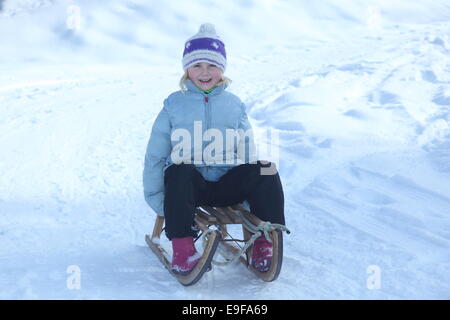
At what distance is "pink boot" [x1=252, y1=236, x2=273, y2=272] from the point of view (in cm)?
259

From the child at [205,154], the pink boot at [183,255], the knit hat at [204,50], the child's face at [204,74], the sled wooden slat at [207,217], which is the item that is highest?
the knit hat at [204,50]

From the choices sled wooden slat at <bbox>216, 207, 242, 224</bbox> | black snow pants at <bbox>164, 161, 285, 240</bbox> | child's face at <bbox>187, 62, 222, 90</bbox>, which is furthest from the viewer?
child's face at <bbox>187, 62, 222, 90</bbox>

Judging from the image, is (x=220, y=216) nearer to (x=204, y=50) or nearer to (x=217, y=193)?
(x=217, y=193)

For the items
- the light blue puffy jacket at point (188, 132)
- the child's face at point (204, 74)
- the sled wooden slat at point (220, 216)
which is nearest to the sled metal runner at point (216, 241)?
the sled wooden slat at point (220, 216)

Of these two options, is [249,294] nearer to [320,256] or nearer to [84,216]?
[320,256]

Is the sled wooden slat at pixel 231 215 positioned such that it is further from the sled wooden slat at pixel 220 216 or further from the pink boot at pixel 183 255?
the pink boot at pixel 183 255

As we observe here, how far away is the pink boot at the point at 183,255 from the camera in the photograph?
251cm

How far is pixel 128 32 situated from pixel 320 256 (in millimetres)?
11556

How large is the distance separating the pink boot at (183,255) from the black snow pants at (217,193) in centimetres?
3

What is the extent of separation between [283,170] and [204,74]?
1.78 metres

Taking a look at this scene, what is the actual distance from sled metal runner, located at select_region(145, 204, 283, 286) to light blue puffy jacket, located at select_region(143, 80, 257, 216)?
19 cm

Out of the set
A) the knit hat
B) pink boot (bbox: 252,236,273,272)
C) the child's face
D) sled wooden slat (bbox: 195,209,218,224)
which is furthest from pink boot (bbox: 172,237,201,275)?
the knit hat

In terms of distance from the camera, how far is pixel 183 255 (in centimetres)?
254

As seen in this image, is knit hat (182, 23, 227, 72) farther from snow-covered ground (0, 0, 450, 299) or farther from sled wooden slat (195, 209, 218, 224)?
snow-covered ground (0, 0, 450, 299)
